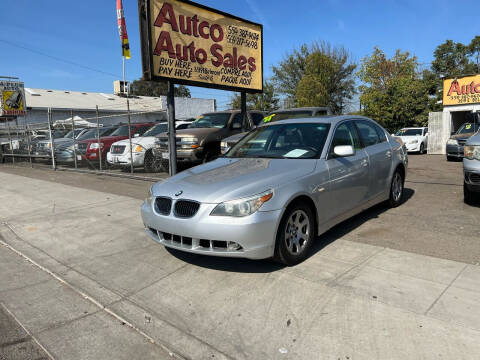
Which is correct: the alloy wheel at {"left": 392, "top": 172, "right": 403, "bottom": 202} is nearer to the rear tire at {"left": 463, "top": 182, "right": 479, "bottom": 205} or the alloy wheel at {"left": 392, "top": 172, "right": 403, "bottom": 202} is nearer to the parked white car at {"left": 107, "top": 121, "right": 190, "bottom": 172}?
the rear tire at {"left": 463, "top": 182, "right": 479, "bottom": 205}

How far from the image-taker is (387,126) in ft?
82.1

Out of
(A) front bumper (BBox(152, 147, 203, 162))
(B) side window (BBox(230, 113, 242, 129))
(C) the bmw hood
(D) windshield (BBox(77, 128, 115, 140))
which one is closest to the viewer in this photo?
(C) the bmw hood

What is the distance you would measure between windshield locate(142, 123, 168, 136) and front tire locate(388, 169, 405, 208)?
8135mm

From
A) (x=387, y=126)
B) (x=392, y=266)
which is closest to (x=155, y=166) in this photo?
(x=392, y=266)

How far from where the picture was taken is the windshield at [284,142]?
4617mm

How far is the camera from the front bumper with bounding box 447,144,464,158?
13156 mm

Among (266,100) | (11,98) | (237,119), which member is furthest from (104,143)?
(266,100)

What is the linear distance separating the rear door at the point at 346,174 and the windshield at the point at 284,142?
7.7 inches

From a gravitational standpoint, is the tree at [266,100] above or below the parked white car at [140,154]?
above

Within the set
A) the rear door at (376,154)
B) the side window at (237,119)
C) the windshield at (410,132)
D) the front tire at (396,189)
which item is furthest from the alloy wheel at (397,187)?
the windshield at (410,132)

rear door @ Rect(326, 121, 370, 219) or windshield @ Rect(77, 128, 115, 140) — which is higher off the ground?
windshield @ Rect(77, 128, 115, 140)

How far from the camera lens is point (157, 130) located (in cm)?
1245

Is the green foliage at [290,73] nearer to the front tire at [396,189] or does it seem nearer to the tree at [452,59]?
the tree at [452,59]

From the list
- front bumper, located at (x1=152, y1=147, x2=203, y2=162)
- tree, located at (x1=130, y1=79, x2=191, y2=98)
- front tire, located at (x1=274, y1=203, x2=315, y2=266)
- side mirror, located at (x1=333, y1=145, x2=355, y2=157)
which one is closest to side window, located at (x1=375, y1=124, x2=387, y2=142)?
side mirror, located at (x1=333, y1=145, x2=355, y2=157)
